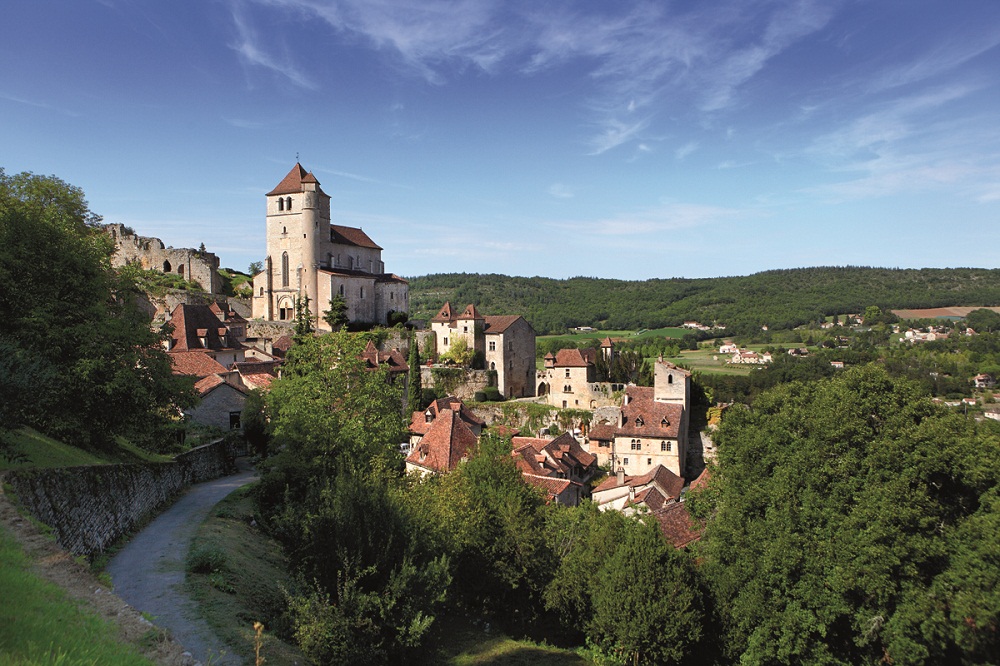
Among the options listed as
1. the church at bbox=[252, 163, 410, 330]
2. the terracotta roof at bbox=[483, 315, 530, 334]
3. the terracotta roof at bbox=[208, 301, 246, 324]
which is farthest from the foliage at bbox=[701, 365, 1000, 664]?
the church at bbox=[252, 163, 410, 330]

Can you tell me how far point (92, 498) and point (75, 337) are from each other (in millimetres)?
6908

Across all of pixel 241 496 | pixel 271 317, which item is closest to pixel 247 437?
pixel 241 496

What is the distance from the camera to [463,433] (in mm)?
34969

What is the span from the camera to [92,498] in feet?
48.5

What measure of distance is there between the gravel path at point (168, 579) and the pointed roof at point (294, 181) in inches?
1936

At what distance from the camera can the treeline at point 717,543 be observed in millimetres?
14234

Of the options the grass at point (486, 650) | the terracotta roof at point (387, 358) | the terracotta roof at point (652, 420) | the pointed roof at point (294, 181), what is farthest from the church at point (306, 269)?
the grass at point (486, 650)

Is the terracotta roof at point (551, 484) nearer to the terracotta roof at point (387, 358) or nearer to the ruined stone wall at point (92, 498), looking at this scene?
the ruined stone wall at point (92, 498)

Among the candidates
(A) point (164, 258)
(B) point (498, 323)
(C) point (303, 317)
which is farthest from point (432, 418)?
(A) point (164, 258)

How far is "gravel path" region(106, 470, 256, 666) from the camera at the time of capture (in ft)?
35.7

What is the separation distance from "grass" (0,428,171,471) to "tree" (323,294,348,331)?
133ft

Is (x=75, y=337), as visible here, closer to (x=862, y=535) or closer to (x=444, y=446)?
(x=444, y=446)

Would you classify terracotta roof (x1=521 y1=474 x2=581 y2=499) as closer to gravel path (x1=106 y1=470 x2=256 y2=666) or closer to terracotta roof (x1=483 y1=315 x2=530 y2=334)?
gravel path (x1=106 y1=470 x2=256 y2=666)

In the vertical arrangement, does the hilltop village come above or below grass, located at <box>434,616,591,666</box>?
above
